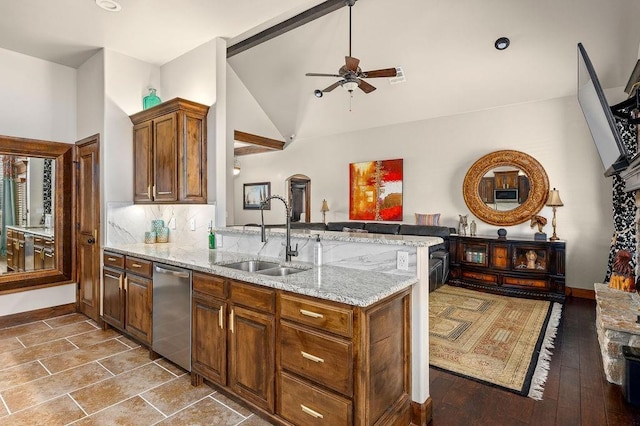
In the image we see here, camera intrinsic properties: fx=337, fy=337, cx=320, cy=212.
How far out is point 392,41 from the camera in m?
4.75

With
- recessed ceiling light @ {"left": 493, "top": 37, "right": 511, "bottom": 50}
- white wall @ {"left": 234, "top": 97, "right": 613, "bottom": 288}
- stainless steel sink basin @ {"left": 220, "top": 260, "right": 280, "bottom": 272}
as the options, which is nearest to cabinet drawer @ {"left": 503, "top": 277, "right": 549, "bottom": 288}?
white wall @ {"left": 234, "top": 97, "right": 613, "bottom": 288}

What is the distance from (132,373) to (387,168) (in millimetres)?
5347

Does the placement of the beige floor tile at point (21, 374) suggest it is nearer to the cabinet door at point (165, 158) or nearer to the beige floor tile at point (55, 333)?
the beige floor tile at point (55, 333)

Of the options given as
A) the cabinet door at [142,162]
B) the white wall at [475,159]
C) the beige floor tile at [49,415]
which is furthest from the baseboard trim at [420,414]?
the white wall at [475,159]

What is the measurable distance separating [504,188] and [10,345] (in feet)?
21.6

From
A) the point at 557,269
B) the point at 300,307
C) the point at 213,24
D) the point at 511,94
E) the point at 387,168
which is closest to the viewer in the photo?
the point at 300,307

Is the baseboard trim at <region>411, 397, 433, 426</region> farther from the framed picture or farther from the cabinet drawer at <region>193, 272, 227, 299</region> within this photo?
the framed picture

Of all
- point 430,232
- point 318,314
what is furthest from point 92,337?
point 430,232

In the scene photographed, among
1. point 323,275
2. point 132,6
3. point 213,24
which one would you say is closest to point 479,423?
point 323,275

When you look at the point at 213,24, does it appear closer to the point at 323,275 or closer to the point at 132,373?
the point at 323,275

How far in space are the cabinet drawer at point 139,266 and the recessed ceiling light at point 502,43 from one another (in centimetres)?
474

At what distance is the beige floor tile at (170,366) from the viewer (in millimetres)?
2742

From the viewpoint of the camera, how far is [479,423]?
6.79 feet

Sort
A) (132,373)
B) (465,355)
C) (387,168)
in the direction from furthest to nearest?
(387,168) < (465,355) < (132,373)
